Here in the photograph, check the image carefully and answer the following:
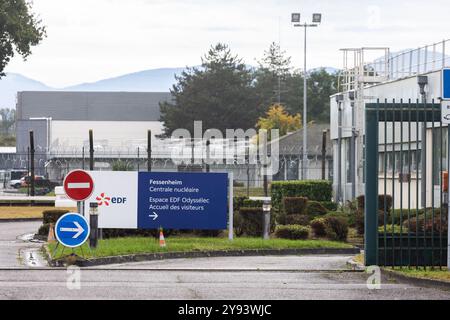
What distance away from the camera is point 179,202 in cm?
2589

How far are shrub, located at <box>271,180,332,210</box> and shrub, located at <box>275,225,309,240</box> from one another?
1075 centimetres

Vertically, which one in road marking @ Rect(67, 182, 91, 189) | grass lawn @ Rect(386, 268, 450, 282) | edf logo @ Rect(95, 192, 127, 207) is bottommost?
grass lawn @ Rect(386, 268, 450, 282)

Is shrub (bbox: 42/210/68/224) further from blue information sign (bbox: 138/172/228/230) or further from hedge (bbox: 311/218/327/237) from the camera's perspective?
hedge (bbox: 311/218/327/237)

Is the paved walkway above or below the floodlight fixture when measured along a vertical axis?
below

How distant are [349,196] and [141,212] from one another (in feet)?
74.2

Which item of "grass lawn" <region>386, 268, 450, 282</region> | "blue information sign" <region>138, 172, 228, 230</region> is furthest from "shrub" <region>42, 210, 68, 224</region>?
"grass lawn" <region>386, 268, 450, 282</region>

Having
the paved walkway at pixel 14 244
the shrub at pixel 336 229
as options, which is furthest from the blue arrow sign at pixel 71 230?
the shrub at pixel 336 229

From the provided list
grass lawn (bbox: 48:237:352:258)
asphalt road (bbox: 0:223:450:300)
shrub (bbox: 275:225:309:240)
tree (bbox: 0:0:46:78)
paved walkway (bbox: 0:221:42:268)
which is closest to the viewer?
asphalt road (bbox: 0:223:450:300)

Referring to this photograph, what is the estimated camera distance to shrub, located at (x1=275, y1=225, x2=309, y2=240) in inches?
1124

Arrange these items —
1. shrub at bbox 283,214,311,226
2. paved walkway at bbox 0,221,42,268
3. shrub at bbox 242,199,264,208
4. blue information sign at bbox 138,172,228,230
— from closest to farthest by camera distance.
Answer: paved walkway at bbox 0,221,42,268 → blue information sign at bbox 138,172,228,230 → shrub at bbox 242,199,264,208 → shrub at bbox 283,214,311,226

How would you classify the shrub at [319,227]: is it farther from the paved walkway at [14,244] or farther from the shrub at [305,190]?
the shrub at [305,190]

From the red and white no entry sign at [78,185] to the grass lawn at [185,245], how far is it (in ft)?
3.81

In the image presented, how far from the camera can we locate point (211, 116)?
4348 inches
